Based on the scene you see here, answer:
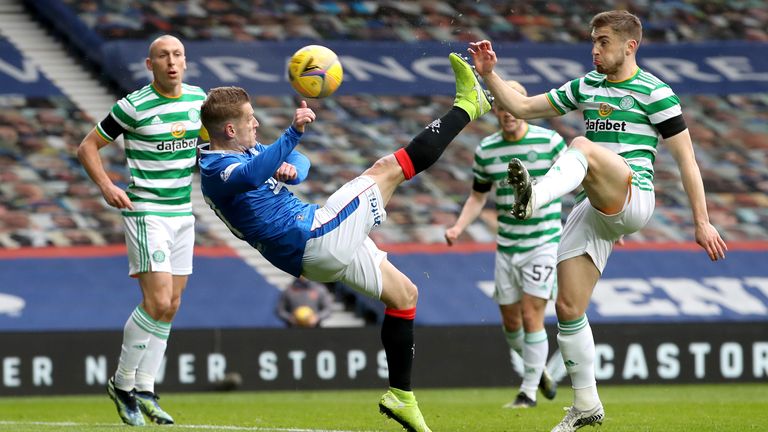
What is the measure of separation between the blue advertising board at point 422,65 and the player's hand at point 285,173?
10.2 m

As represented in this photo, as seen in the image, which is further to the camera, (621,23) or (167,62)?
(167,62)

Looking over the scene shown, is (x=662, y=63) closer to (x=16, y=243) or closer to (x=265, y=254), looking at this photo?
(x=16, y=243)

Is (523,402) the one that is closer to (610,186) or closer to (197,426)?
(197,426)

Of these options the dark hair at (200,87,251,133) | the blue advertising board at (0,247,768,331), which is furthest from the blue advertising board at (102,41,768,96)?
the dark hair at (200,87,251,133)

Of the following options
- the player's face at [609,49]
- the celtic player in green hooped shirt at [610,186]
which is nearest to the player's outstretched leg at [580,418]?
the celtic player in green hooped shirt at [610,186]

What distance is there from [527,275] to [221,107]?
426cm

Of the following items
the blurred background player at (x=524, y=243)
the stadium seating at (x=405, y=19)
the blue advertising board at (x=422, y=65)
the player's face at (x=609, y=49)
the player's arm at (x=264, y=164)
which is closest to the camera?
the player's arm at (x=264, y=164)

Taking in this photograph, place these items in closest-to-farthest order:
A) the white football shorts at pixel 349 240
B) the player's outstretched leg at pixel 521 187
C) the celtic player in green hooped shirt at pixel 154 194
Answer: the player's outstretched leg at pixel 521 187
the white football shorts at pixel 349 240
the celtic player in green hooped shirt at pixel 154 194

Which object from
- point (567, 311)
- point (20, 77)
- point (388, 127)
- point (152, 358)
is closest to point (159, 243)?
point (152, 358)

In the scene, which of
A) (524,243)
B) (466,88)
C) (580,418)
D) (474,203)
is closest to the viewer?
(580,418)

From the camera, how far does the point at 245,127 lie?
6.82m

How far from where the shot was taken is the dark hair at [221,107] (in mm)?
6746

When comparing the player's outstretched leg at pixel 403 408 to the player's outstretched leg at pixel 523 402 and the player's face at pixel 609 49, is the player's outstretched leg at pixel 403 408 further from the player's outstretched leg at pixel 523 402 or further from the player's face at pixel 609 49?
the player's outstretched leg at pixel 523 402

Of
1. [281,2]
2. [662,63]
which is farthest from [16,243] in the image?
[662,63]
